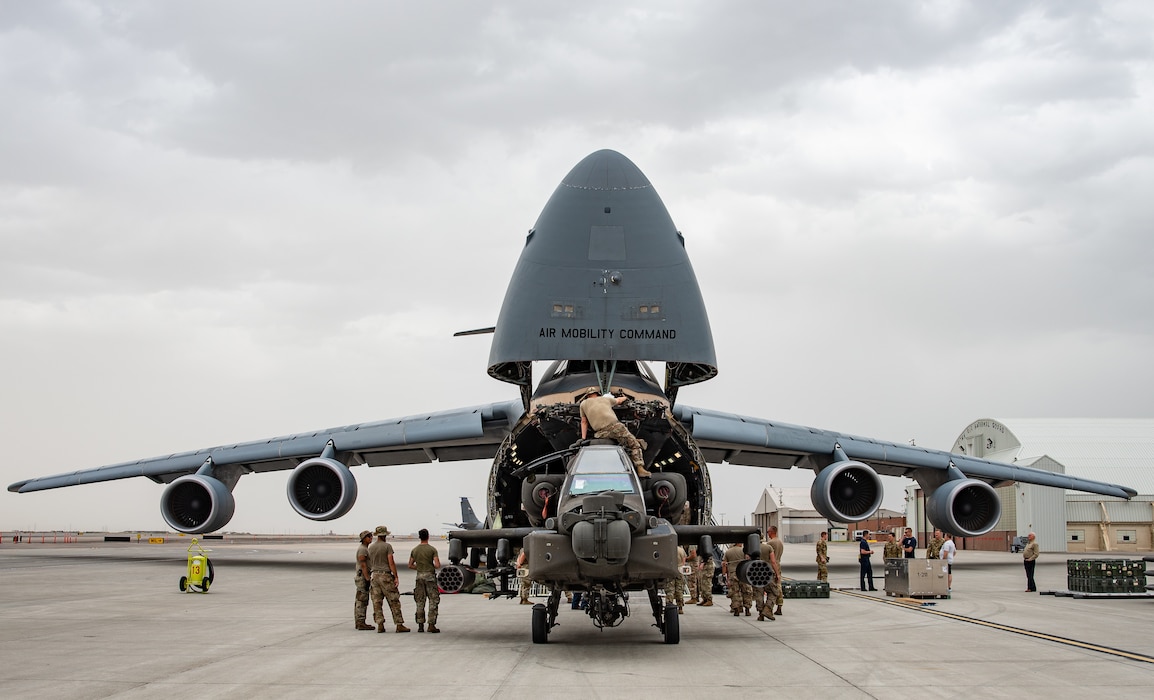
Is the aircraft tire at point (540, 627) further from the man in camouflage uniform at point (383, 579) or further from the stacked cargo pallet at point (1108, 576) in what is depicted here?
the stacked cargo pallet at point (1108, 576)

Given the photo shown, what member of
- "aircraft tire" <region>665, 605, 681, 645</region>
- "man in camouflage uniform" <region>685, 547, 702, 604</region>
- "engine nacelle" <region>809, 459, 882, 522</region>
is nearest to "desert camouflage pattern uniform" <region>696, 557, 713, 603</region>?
"man in camouflage uniform" <region>685, 547, 702, 604</region>

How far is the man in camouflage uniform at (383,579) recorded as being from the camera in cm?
1178

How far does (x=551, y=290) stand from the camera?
14047 mm

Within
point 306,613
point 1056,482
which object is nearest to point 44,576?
→ point 306,613

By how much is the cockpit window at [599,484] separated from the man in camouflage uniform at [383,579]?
322 cm

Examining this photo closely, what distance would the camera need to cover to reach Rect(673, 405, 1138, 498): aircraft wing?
63.4 feet

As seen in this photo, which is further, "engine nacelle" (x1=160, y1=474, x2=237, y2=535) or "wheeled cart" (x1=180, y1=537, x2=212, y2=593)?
"engine nacelle" (x1=160, y1=474, x2=237, y2=535)

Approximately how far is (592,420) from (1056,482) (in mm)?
17273

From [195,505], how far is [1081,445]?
141ft

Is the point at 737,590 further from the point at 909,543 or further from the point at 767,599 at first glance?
the point at 909,543

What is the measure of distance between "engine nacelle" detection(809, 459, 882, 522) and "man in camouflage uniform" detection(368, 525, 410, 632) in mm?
10010

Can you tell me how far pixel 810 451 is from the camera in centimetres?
2084

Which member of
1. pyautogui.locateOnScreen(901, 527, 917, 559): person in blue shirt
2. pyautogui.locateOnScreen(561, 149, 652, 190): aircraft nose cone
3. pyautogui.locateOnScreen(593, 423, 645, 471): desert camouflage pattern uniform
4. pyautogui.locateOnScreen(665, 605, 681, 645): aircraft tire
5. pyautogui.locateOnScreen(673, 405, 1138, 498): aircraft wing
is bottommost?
pyautogui.locateOnScreen(665, 605, 681, 645): aircraft tire

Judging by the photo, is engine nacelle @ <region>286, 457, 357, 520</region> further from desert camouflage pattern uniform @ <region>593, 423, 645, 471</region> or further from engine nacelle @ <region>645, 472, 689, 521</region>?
desert camouflage pattern uniform @ <region>593, 423, 645, 471</region>
